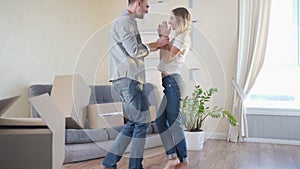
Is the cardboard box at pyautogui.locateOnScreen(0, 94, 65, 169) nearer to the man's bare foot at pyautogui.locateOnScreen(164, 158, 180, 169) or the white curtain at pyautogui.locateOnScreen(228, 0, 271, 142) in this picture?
the man's bare foot at pyautogui.locateOnScreen(164, 158, 180, 169)

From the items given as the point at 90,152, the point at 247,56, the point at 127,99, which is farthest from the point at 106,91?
the point at 247,56

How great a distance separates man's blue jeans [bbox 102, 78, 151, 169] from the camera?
229cm

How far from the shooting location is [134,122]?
235 cm

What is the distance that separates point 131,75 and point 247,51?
2188 mm

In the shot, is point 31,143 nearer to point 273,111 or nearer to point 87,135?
point 87,135

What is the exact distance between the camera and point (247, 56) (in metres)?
3.96

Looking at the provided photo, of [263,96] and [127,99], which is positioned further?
[263,96]

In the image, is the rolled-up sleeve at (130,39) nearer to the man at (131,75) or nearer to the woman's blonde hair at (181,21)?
the man at (131,75)

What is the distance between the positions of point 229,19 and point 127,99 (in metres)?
2.32

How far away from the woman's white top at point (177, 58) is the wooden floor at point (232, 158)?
88 cm

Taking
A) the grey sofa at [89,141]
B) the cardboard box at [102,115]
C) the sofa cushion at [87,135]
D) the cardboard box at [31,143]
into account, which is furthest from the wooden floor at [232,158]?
the cardboard box at [31,143]

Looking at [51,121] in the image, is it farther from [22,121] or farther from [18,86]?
[18,86]

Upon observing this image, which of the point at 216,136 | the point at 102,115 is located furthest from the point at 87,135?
the point at 216,136

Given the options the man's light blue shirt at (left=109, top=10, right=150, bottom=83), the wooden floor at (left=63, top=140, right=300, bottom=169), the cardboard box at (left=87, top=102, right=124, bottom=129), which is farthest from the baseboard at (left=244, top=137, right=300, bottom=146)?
the man's light blue shirt at (left=109, top=10, right=150, bottom=83)
